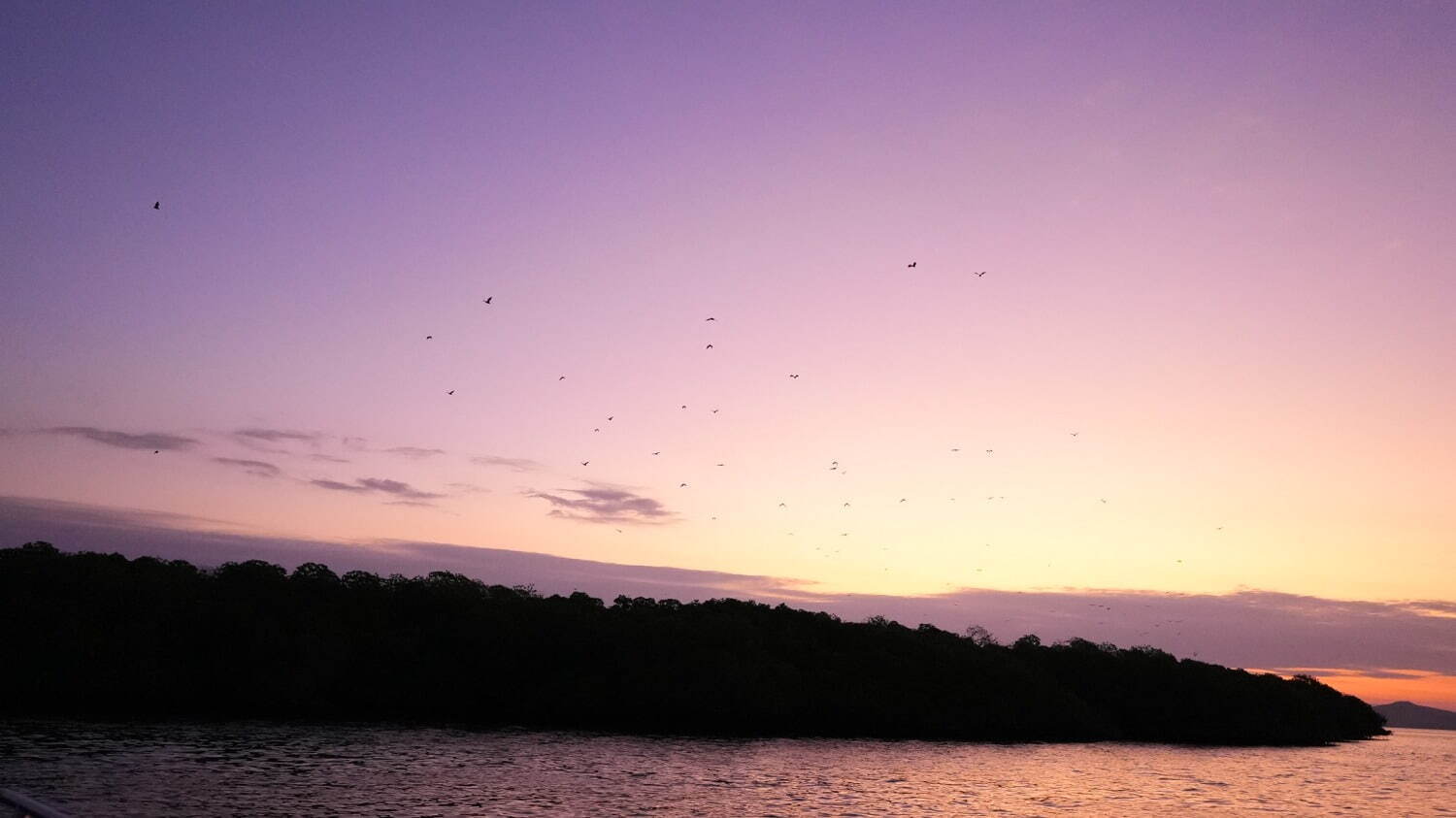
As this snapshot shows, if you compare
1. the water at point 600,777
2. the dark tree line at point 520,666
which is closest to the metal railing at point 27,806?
the water at point 600,777

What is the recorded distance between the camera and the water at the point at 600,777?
48.4 metres

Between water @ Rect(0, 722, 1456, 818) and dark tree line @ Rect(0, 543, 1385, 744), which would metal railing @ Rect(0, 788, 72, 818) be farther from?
dark tree line @ Rect(0, 543, 1385, 744)

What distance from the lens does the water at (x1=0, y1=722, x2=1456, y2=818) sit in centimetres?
4844

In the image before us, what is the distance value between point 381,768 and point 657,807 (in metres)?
19.5

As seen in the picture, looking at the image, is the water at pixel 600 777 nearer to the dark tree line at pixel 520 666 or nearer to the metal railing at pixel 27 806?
the dark tree line at pixel 520 666

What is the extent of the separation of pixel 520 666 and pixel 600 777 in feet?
219

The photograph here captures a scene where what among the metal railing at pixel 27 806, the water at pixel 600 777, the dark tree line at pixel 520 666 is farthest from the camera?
the dark tree line at pixel 520 666

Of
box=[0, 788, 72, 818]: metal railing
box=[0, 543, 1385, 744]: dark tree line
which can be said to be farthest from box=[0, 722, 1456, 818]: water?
box=[0, 788, 72, 818]: metal railing

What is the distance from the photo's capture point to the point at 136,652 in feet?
349

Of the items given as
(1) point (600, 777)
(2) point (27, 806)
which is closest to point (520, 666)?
(1) point (600, 777)

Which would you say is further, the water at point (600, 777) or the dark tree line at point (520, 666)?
the dark tree line at point (520, 666)

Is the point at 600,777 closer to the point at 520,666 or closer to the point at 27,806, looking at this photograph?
the point at 27,806

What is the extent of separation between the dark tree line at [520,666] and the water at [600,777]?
18.2 metres

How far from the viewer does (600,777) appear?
65750mm
